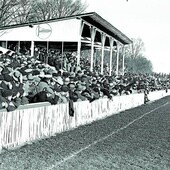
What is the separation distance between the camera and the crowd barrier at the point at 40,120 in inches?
376

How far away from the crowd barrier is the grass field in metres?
0.26

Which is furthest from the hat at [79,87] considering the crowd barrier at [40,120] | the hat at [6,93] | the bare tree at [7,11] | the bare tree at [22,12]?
the bare tree at [22,12]

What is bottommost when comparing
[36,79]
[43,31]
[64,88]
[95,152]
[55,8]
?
[95,152]

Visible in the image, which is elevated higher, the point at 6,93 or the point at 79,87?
the point at 6,93

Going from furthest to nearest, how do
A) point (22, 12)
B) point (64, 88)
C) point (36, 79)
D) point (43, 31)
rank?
1. point (22, 12)
2. point (43, 31)
3. point (64, 88)
4. point (36, 79)

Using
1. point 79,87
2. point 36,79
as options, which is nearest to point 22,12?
point 79,87

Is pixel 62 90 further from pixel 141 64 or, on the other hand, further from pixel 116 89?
pixel 141 64

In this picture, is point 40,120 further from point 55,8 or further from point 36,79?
point 55,8

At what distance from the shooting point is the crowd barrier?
9555mm

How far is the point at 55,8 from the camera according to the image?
224 feet

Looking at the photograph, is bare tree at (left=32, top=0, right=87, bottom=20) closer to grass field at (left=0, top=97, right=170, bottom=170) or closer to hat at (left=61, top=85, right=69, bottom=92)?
hat at (left=61, top=85, right=69, bottom=92)

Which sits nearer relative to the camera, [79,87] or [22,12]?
[79,87]

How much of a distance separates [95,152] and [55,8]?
60382mm

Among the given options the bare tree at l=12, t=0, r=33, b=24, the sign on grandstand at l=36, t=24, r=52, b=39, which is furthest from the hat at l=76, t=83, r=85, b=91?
the bare tree at l=12, t=0, r=33, b=24
